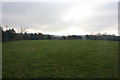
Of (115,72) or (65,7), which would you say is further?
(65,7)

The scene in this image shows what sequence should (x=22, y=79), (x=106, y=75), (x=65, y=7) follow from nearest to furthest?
(x=22, y=79) → (x=106, y=75) → (x=65, y=7)

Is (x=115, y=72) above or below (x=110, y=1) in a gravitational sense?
below

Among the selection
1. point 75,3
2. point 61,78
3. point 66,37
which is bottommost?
point 61,78

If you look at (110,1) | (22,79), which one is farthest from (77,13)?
(22,79)

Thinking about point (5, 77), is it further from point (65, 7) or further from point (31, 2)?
point (65, 7)

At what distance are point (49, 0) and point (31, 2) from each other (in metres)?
0.66

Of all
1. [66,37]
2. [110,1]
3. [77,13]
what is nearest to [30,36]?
[66,37]

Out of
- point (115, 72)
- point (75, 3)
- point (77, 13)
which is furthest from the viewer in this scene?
point (77, 13)

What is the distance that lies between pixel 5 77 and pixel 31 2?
260cm

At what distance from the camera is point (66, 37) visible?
649 inches

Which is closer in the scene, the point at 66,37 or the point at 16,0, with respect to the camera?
the point at 16,0

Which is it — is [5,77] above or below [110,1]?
below

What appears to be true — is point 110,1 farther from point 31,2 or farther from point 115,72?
point 31,2

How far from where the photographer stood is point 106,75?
2564mm
